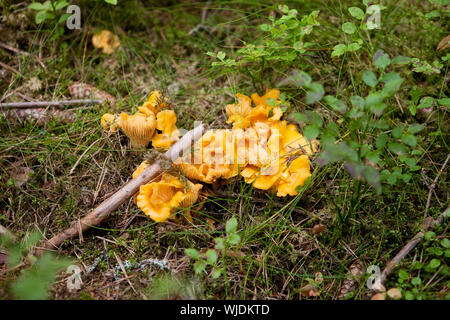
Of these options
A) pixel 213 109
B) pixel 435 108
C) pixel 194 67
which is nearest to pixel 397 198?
pixel 435 108

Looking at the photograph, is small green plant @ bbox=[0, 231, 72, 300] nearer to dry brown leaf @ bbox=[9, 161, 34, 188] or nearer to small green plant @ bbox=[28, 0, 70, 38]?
dry brown leaf @ bbox=[9, 161, 34, 188]

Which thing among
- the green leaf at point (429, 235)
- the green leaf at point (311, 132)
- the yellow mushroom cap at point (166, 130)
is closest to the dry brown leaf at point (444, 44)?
the green leaf at point (429, 235)

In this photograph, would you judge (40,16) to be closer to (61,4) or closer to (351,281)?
(61,4)

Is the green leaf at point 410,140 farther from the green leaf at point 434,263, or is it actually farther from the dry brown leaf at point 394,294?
the dry brown leaf at point 394,294

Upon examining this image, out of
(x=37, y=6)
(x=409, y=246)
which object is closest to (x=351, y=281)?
(x=409, y=246)

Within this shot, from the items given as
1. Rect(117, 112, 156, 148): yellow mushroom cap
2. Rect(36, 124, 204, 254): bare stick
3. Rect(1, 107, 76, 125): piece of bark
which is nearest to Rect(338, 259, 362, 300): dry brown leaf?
Rect(36, 124, 204, 254): bare stick
